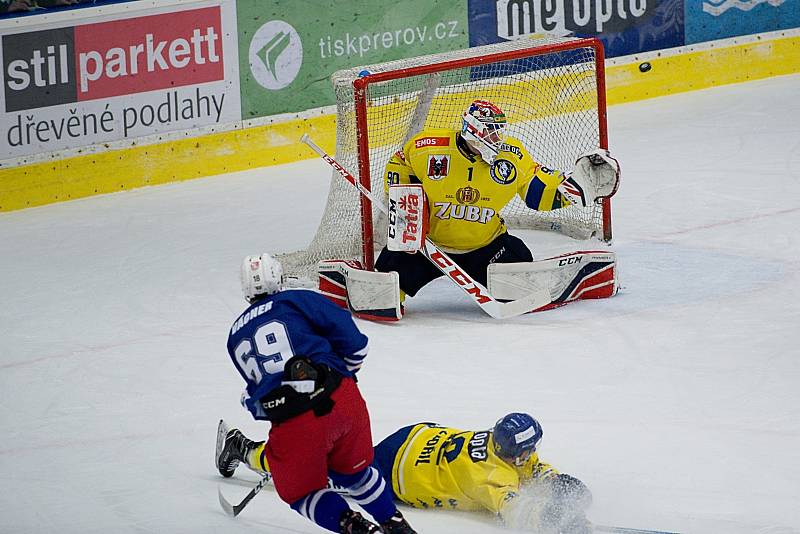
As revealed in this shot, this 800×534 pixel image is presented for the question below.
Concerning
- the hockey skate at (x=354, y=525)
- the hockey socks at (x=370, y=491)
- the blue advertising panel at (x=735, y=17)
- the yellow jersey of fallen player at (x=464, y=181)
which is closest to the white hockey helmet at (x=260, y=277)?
the hockey socks at (x=370, y=491)

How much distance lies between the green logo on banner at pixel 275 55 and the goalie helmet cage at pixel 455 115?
1292mm

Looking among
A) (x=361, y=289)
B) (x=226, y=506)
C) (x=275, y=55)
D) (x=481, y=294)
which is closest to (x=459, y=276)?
(x=481, y=294)

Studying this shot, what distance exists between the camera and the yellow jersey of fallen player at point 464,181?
222 inches

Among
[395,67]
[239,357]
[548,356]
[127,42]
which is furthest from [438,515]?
[127,42]

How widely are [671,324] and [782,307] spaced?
48cm

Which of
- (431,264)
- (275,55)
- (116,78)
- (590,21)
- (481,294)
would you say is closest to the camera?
(481,294)

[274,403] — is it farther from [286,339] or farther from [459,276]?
[459,276]

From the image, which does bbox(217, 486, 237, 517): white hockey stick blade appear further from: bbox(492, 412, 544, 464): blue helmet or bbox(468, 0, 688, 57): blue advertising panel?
bbox(468, 0, 688, 57): blue advertising panel

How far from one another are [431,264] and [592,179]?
773mm

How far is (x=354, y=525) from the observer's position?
334 cm

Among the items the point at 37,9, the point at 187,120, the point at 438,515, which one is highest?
the point at 37,9

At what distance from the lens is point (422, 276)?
19.0 ft

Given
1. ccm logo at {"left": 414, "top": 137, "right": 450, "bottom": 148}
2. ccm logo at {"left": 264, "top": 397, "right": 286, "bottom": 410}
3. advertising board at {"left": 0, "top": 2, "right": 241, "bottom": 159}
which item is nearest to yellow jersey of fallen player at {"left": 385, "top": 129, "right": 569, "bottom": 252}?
ccm logo at {"left": 414, "top": 137, "right": 450, "bottom": 148}

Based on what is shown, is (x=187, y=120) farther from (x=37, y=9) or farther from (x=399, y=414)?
(x=399, y=414)
